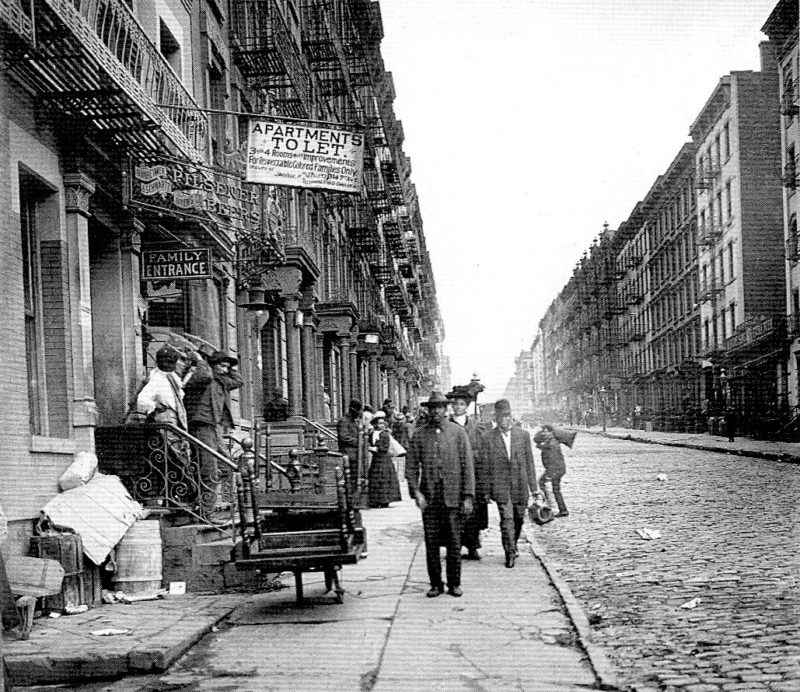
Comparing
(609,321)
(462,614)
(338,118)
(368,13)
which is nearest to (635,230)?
(609,321)

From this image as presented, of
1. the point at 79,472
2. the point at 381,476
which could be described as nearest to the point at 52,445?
the point at 79,472

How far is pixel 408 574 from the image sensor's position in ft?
34.3

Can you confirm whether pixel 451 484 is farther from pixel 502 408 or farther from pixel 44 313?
pixel 44 313

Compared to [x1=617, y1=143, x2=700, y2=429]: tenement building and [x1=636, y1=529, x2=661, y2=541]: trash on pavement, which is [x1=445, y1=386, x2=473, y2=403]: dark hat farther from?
[x1=617, y1=143, x2=700, y2=429]: tenement building

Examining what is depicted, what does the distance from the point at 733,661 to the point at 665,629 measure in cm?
112

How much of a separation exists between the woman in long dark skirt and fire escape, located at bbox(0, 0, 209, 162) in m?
7.52

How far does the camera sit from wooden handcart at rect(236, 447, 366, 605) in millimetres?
8180

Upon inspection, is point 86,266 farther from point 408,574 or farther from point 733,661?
point 733,661

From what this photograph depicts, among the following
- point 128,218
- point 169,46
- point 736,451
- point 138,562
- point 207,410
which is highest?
point 169,46

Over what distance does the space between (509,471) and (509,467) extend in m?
0.05

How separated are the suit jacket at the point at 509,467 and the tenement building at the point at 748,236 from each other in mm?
37171

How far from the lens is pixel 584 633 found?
7.36m

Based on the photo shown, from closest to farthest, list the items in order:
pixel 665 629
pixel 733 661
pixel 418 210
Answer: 1. pixel 733 661
2. pixel 665 629
3. pixel 418 210

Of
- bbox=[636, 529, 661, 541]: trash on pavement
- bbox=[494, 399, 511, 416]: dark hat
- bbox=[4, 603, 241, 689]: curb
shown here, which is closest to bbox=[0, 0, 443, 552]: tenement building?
bbox=[4, 603, 241, 689]: curb
